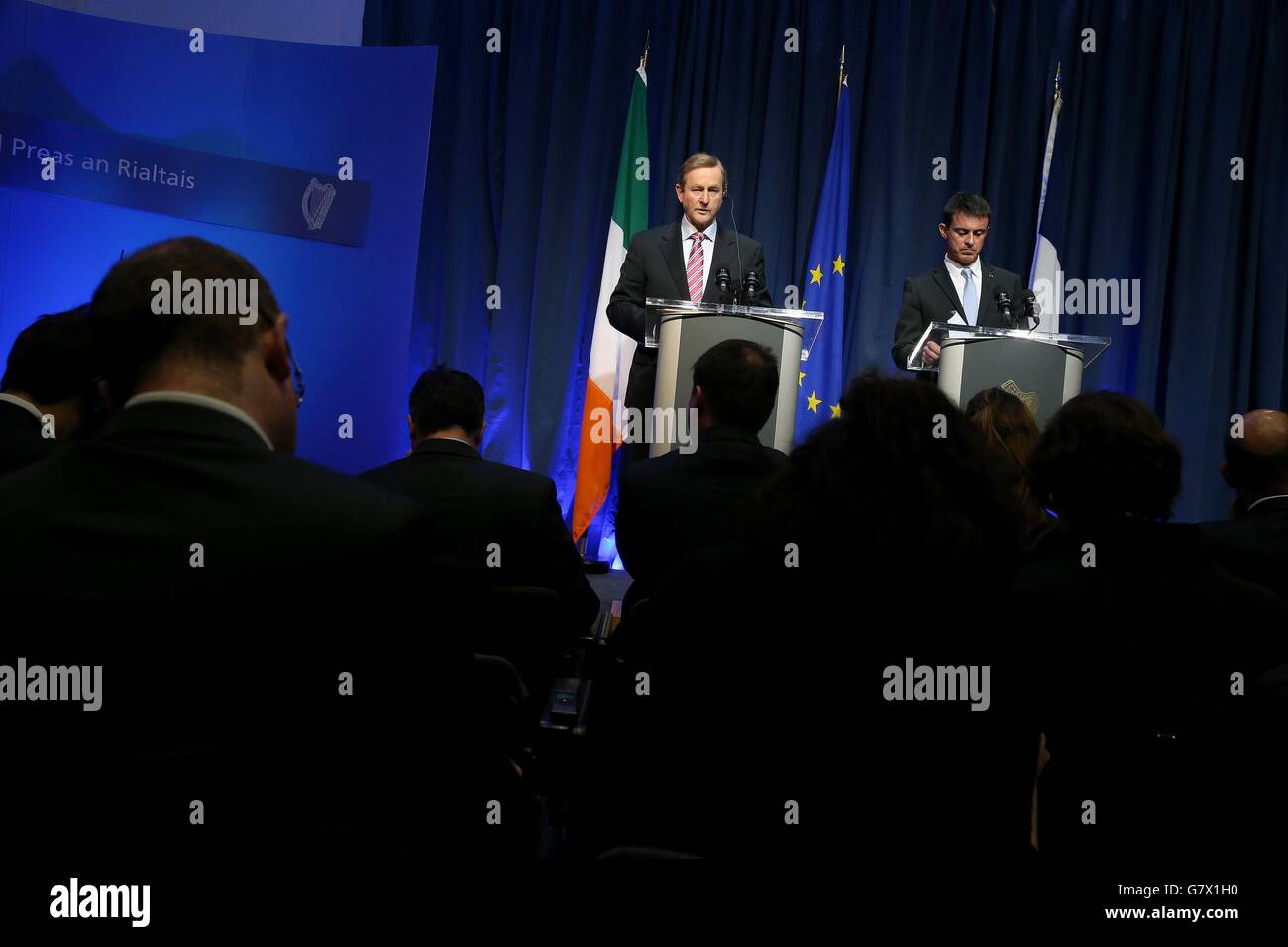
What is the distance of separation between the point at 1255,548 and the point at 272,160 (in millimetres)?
4821

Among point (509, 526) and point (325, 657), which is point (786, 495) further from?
point (509, 526)

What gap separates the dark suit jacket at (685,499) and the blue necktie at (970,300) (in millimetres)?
2850

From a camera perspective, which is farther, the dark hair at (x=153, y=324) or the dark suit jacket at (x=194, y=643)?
the dark hair at (x=153, y=324)

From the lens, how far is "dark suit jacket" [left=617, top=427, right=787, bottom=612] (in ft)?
7.80

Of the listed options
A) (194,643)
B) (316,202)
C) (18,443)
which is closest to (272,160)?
(316,202)

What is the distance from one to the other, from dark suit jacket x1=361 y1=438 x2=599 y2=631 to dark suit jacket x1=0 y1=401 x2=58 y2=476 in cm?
70

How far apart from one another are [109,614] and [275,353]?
0.37m

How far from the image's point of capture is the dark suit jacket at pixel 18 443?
2168 millimetres

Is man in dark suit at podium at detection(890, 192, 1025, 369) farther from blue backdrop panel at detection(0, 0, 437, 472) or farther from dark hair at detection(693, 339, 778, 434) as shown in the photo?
blue backdrop panel at detection(0, 0, 437, 472)

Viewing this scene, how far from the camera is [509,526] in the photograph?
243 centimetres

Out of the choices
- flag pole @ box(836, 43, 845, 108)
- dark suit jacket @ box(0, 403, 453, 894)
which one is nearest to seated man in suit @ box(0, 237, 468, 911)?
dark suit jacket @ box(0, 403, 453, 894)


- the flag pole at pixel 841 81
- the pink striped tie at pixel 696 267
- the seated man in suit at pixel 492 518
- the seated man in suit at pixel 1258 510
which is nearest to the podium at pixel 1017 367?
the seated man in suit at pixel 1258 510

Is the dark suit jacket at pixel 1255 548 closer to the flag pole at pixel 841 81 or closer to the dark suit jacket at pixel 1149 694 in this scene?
the dark suit jacket at pixel 1149 694
